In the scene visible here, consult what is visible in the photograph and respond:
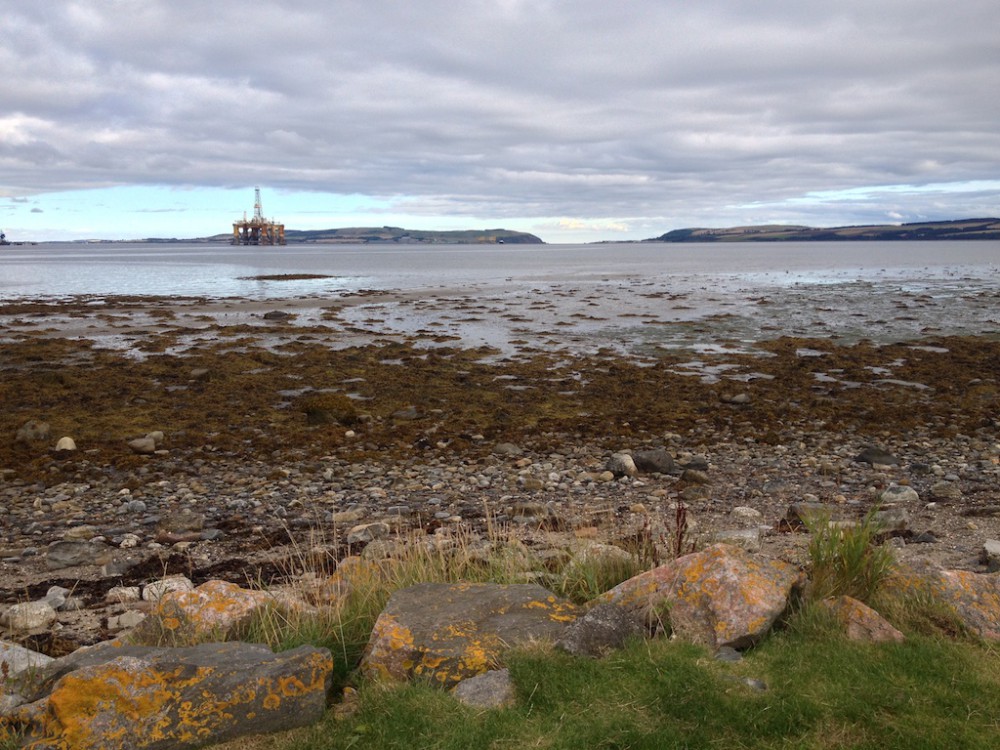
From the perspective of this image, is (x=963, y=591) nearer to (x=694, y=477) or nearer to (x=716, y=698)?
(x=716, y=698)

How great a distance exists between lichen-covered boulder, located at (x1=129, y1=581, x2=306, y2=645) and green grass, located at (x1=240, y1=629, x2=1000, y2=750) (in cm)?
156

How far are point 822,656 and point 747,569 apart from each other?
2.55 feet

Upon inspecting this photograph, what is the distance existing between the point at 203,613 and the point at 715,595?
12.0 ft

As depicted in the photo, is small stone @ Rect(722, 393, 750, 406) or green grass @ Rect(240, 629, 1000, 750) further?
small stone @ Rect(722, 393, 750, 406)

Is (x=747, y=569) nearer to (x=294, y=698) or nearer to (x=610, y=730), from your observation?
(x=610, y=730)

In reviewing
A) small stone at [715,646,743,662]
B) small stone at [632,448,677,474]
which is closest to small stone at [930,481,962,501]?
small stone at [632,448,677,474]

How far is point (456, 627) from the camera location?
16.6 ft

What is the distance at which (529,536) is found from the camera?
8250 mm

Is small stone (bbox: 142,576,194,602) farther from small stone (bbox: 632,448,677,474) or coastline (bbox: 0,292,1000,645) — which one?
small stone (bbox: 632,448,677,474)

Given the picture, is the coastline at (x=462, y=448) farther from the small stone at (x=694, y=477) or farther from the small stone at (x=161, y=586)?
the small stone at (x=161, y=586)

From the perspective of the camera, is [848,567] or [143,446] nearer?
[848,567]

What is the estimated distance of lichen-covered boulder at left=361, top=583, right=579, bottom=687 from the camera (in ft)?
15.7

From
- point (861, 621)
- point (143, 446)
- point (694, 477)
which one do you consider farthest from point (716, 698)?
point (143, 446)

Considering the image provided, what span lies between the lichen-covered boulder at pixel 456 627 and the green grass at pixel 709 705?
0.21 m
